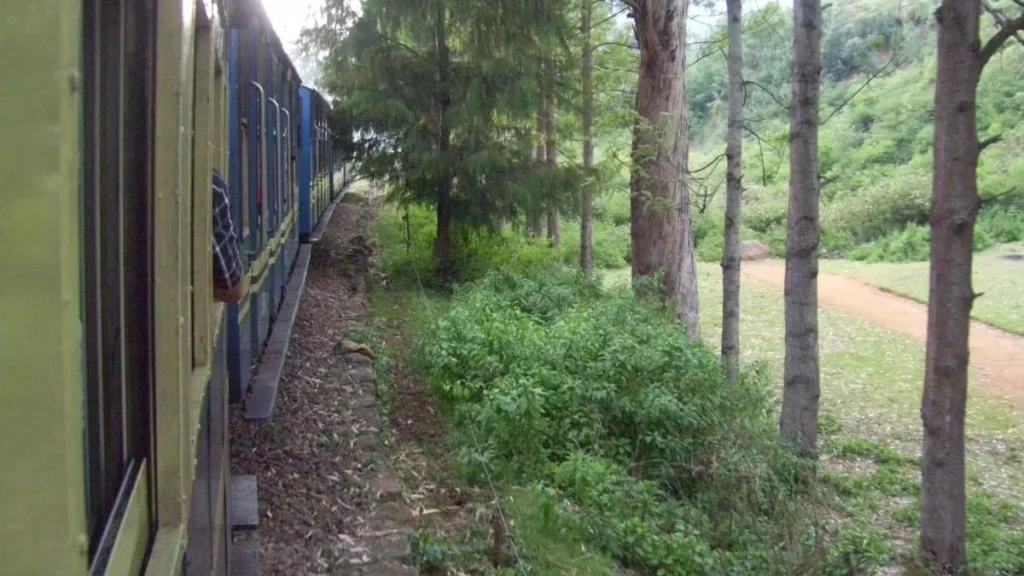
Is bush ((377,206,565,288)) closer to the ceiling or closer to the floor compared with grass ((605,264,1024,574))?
closer to the ceiling

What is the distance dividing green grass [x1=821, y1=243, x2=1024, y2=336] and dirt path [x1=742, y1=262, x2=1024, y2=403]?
0.41m

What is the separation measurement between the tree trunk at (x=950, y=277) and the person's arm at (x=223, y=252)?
455cm

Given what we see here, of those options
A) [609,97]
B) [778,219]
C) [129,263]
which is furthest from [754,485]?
[778,219]

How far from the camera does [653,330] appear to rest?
9.01 metres

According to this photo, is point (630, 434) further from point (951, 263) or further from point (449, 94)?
point (449, 94)

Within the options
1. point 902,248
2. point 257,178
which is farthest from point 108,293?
point 902,248

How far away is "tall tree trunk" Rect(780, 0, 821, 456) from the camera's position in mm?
7977

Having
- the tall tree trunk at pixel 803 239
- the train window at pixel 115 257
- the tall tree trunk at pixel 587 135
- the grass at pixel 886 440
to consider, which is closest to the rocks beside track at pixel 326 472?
the train window at pixel 115 257

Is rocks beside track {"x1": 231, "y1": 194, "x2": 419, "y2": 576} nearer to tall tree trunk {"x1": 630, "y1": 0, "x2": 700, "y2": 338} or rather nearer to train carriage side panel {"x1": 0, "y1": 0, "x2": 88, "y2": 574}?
train carriage side panel {"x1": 0, "y1": 0, "x2": 88, "y2": 574}

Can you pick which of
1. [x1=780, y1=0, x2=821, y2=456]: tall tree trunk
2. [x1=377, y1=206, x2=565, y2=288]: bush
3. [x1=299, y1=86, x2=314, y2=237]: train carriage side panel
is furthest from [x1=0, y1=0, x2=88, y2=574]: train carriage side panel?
[x1=377, y1=206, x2=565, y2=288]: bush

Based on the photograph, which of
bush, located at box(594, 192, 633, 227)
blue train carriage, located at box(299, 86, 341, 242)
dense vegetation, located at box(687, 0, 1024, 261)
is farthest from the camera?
bush, located at box(594, 192, 633, 227)

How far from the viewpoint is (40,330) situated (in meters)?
0.98

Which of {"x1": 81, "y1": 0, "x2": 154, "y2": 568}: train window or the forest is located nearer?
{"x1": 81, "y1": 0, "x2": 154, "y2": 568}: train window

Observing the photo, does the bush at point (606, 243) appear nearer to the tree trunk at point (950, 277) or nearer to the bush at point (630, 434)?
the bush at point (630, 434)
